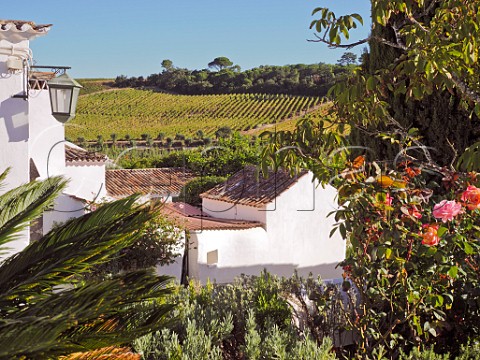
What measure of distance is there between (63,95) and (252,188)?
24.4 feet

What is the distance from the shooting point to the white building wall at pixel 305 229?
14156 millimetres

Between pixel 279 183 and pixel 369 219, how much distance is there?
32.2 feet

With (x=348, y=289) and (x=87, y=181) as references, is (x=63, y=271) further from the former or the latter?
(x=87, y=181)

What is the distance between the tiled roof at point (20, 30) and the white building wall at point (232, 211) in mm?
6821

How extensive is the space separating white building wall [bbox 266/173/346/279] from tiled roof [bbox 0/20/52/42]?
272 inches

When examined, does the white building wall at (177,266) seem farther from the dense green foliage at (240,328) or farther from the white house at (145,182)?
the white house at (145,182)

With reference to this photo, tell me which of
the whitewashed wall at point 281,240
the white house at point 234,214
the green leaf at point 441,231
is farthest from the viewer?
the whitewashed wall at point 281,240

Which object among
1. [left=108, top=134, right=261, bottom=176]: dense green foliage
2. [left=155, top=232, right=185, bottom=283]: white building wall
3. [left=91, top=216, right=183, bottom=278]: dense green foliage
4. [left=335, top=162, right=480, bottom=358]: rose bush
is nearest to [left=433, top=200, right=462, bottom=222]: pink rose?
[left=335, top=162, right=480, bottom=358]: rose bush

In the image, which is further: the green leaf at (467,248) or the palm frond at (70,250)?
the green leaf at (467,248)

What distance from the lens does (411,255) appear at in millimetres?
4961

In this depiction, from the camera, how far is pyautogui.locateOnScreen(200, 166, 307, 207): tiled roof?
1421 cm

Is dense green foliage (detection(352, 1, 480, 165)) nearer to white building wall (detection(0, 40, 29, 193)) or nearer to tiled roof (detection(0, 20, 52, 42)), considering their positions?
tiled roof (detection(0, 20, 52, 42))

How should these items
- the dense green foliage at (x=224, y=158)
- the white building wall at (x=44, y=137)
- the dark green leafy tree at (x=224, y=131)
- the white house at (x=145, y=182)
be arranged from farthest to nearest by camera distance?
1. the dark green leafy tree at (x=224, y=131)
2. the dense green foliage at (x=224, y=158)
3. the white house at (x=145, y=182)
4. the white building wall at (x=44, y=137)

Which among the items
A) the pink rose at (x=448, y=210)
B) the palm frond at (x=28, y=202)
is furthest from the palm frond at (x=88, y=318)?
the pink rose at (x=448, y=210)
